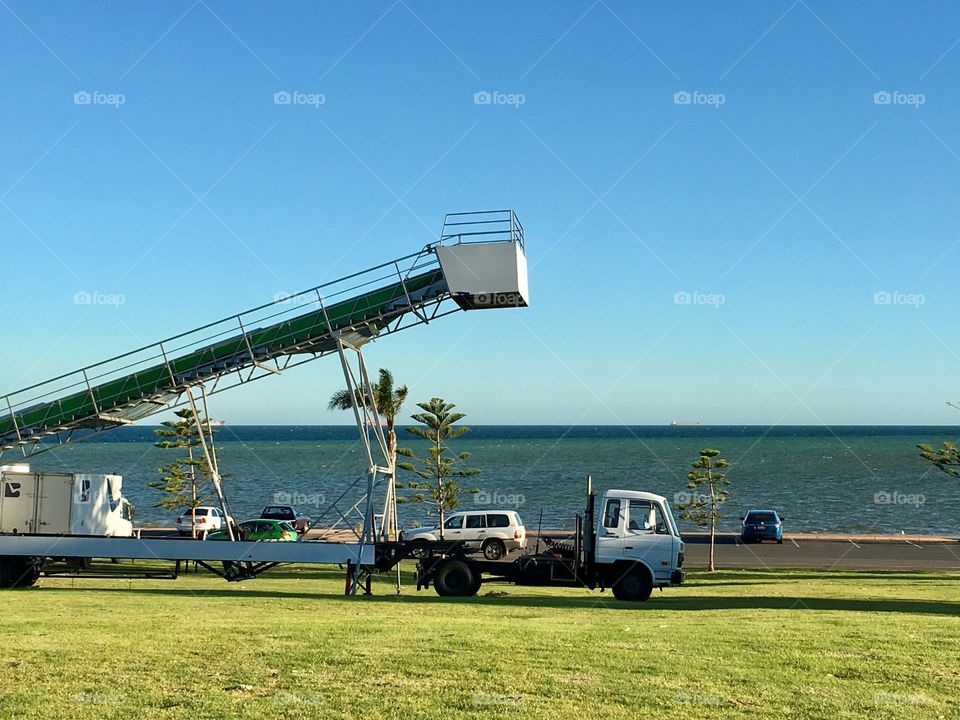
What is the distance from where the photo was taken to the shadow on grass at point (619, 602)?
21.0 meters

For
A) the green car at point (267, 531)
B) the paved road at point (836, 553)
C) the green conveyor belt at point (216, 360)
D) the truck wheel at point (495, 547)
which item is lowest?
the paved road at point (836, 553)

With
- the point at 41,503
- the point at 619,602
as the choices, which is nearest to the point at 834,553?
the point at 619,602

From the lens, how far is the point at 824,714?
9844 millimetres

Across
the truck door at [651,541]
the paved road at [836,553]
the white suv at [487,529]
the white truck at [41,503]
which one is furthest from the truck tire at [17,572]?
the paved road at [836,553]

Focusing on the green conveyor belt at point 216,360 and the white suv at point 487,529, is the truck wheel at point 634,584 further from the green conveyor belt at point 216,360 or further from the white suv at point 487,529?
the white suv at point 487,529

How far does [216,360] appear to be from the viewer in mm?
26516

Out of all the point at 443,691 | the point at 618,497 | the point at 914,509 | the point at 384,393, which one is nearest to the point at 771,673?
the point at 443,691

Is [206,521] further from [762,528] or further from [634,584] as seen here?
Answer: [634,584]

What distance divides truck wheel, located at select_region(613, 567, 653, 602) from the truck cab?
0.17 m

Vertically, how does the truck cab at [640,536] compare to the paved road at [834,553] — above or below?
above

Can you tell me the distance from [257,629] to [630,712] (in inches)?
272

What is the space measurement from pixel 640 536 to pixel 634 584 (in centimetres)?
114

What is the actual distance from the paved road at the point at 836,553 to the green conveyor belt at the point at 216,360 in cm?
1771

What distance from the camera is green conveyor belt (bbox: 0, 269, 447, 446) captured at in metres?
25.9
